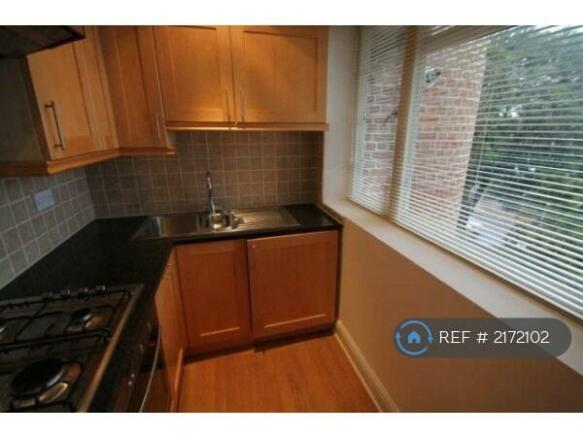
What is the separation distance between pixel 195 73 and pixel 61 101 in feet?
2.10

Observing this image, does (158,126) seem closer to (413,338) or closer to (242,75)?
(242,75)

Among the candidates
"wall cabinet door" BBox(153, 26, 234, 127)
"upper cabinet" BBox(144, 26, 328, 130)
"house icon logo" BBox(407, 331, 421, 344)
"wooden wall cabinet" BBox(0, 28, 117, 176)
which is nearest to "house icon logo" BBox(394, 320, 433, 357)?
"house icon logo" BBox(407, 331, 421, 344)

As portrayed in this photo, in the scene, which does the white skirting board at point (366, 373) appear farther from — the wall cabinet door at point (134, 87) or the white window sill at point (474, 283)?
the wall cabinet door at point (134, 87)

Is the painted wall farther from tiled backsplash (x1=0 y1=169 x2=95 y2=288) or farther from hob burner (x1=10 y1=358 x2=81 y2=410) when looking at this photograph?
tiled backsplash (x1=0 y1=169 x2=95 y2=288)

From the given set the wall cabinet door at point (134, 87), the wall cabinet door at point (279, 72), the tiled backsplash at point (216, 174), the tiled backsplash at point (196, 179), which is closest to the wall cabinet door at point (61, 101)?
the wall cabinet door at point (134, 87)

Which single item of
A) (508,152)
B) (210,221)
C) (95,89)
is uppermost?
(95,89)

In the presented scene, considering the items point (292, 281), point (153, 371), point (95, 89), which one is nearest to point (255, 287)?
point (292, 281)

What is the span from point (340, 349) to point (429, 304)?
100 centimetres

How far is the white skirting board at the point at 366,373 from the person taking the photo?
1384 mm

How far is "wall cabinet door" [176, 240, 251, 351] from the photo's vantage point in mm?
1531

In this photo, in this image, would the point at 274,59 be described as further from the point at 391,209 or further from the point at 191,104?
the point at 391,209

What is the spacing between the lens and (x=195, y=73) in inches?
56.6

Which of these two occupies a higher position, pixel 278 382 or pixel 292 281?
pixel 292 281
